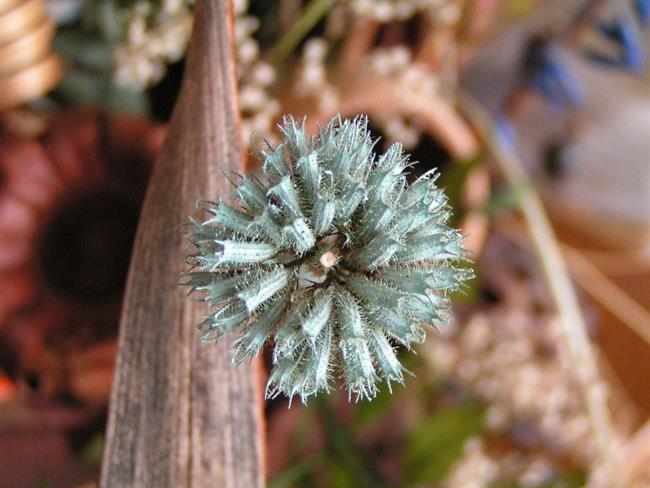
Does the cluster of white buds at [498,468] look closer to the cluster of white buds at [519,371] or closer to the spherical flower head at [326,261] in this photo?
the cluster of white buds at [519,371]

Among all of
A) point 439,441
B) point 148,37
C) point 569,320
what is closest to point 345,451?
point 439,441

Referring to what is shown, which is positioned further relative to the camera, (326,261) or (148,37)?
(148,37)

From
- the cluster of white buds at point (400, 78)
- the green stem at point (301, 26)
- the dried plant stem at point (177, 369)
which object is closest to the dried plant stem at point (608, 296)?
the cluster of white buds at point (400, 78)

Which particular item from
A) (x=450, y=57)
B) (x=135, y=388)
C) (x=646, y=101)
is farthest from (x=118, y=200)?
(x=646, y=101)

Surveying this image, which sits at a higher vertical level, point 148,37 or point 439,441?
point 148,37

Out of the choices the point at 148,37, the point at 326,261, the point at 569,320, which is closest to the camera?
the point at 326,261

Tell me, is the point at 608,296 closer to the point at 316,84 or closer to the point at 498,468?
the point at 498,468

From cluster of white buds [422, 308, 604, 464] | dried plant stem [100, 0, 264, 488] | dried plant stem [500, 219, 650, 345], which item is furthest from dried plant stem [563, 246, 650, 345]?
dried plant stem [100, 0, 264, 488]
